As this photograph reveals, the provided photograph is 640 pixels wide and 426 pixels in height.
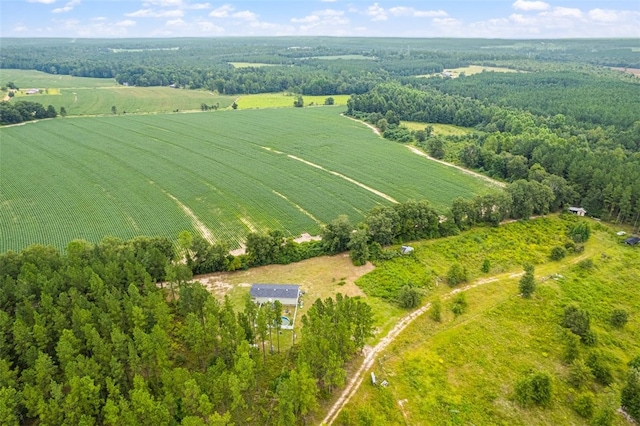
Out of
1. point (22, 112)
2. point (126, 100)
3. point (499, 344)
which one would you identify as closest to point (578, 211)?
point (499, 344)

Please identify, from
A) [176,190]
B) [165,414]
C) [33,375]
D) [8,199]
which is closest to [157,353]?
[165,414]

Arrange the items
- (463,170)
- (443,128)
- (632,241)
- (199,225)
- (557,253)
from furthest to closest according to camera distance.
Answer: (443,128) → (463,170) → (199,225) → (632,241) → (557,253)

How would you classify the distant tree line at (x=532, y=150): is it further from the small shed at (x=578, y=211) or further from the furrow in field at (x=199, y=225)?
the furrow in field at (x=199, y=225)

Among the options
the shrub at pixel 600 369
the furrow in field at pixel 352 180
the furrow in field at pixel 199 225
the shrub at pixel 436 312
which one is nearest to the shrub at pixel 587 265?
the shrub at pixel 600 369

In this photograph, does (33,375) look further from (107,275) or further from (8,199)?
(8,199)

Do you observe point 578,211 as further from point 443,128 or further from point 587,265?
point 443,128

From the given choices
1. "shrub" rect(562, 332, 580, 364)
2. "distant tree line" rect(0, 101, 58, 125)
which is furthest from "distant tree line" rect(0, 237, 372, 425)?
"distant tree line" rect(0, 101, 58, 125)

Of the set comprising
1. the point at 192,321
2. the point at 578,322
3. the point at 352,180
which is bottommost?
the point at 578,322
